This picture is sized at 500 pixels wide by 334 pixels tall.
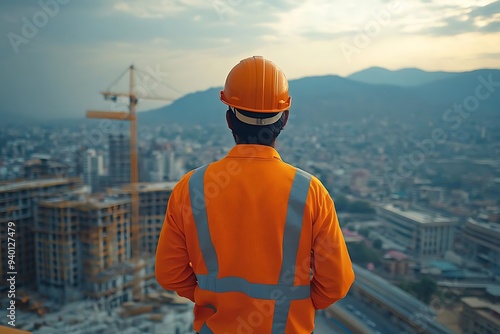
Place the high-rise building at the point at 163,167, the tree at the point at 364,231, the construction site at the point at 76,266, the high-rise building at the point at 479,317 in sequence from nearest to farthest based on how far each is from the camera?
1. the high-rise building at the point at 479,317
2. the construction site at the point at 76,266
3. the tree at the point at 364,231
4. the high-rise building at the point at 163,167

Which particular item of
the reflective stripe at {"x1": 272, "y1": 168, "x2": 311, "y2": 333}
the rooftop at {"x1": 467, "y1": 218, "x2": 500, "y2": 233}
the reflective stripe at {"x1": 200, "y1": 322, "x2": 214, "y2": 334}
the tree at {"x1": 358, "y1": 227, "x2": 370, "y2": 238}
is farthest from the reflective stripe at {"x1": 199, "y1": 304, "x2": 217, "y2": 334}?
the tree at {"x1": 358, "y1": 227, "x2": 370, "y2": 238}

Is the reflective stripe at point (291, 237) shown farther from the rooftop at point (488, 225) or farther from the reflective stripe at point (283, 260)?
the rooftop at point (488, 225)

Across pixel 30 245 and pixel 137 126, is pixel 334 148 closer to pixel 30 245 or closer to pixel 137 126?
pixel 137 126

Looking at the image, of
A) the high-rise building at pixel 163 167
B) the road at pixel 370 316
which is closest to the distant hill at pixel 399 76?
the road at pixel 370 316

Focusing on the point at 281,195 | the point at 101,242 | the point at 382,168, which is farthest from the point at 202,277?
the point at 382,168

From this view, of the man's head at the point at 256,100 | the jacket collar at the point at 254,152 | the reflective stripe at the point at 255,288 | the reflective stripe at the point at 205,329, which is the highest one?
the man's head at the point at 256,100

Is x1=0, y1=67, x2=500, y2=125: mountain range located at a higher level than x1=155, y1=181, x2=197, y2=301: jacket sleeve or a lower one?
higher

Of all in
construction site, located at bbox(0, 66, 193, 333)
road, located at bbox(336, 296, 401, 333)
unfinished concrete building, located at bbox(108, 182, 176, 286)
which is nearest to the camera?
road, located at bbox(336, 296, 401, 333)

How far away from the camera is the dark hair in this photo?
609mm

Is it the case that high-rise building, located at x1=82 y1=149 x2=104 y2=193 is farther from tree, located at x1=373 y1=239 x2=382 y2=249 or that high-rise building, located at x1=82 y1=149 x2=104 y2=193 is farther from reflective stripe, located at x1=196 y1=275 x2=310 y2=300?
reflective stripe, located at x1=196 y1=275 x2=310 y2=300

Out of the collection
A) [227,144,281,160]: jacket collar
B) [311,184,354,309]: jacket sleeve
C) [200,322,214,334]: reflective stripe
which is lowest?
[200,322,214,334]: reflective stripe

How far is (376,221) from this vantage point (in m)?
8.01

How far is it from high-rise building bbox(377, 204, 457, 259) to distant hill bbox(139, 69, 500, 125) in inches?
141

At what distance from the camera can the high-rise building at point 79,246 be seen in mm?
5898
